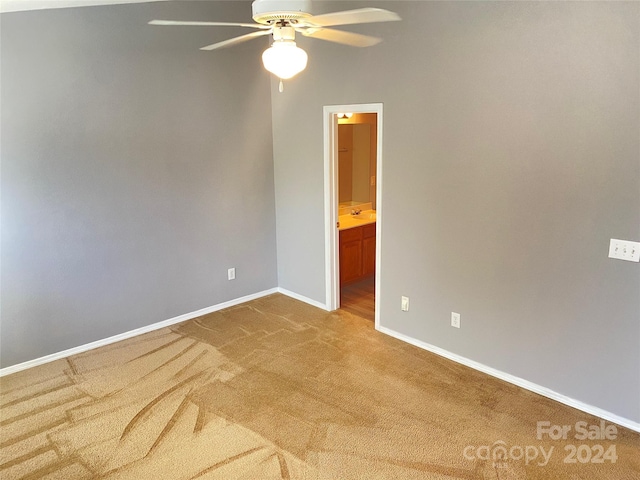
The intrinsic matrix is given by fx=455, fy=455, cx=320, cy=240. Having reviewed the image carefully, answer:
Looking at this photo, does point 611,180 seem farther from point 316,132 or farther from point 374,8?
point 316,132

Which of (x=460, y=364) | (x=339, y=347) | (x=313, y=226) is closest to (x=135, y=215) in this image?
(x=313, y=226)

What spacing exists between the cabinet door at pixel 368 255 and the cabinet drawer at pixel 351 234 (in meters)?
0.15

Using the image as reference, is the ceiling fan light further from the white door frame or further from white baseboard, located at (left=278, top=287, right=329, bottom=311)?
white baseboard, located at (left=278, top=287, right=329, bottom=311)

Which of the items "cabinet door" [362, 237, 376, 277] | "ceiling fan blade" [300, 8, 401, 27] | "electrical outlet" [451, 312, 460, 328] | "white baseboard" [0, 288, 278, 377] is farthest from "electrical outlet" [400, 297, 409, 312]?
"ceiling fan blade" [300, 8, 401, 27]

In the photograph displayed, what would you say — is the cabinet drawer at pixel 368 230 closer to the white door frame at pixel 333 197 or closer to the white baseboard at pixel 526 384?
the white door frame at pixel 333 197

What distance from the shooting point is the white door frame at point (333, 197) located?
158 inches

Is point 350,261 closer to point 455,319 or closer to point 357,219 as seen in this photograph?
point 357,219

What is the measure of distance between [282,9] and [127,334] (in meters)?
Result: 3.33

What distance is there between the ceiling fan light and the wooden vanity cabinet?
2992 millimetres

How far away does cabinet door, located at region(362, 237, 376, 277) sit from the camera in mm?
5602

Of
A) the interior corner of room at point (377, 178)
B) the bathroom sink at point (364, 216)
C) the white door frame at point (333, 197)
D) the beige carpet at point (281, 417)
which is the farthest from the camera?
the bathroom sink at point (364, 216)

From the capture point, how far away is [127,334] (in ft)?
13.9

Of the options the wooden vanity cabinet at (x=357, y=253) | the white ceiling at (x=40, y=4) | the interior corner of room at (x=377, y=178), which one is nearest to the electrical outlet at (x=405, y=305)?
the interior corner of room at (x=377, y=178)

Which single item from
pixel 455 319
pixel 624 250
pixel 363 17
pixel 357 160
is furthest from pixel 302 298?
pixel 624 250
